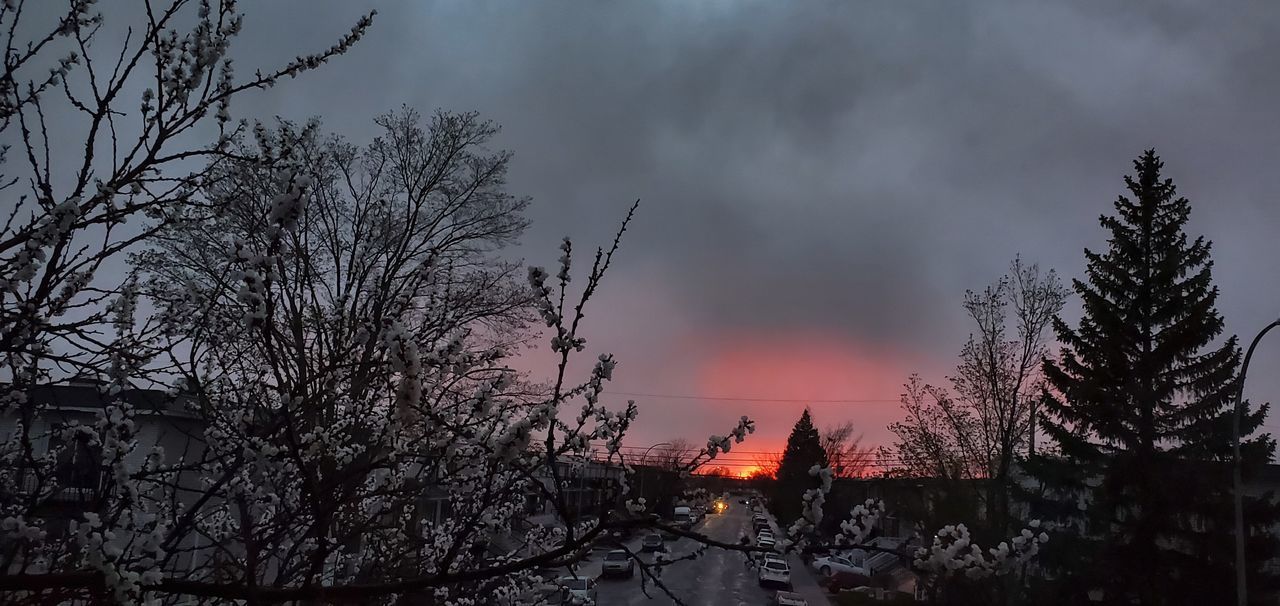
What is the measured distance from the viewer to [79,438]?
4.18 meters

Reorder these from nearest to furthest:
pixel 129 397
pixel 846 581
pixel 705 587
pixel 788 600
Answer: pixel 129 397
pixel 788 600
pixel 705 587
pixel 846 581

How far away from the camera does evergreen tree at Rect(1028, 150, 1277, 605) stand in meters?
19.8

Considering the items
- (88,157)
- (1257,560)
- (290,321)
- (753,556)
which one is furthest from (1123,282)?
(88,157)

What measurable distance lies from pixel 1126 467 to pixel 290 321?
1931cm

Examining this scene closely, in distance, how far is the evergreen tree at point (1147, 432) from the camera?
19.8 metres

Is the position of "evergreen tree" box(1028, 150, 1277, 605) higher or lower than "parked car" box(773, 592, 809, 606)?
higher

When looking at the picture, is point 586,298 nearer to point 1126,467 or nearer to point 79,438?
point 79,438

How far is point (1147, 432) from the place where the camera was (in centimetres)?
2077

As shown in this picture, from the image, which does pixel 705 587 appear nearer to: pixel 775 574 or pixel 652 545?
pixel 775 574

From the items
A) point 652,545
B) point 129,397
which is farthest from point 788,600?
point 129,397

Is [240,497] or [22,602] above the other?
[240,497]

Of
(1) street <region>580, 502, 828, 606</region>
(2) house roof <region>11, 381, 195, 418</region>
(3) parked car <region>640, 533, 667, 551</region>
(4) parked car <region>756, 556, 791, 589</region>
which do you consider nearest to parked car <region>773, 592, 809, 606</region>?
(1) street <region>580, 502, 828, 606</region>

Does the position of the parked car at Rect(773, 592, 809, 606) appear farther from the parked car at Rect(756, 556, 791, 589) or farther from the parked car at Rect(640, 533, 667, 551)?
the parked car at Rect(640, 533, 667, 551)

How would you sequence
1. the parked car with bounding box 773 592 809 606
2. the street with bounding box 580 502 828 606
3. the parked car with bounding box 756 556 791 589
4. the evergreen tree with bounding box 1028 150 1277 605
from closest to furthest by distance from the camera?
1. the evergreen tree with bounding box 1028 150 1277 605
2. the parked car with bounding box 773 592 809 606
3. the street with bounding box 580 502 828 606
4. the parked car with bounding box 756 556 791 589
